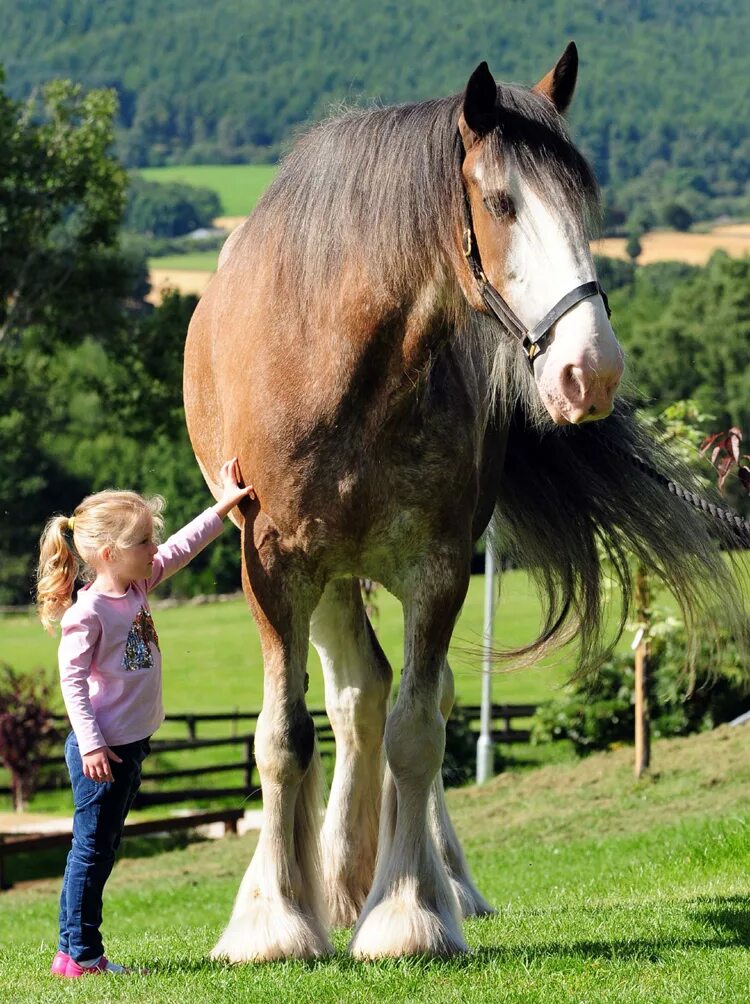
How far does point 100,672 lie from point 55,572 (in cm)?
38

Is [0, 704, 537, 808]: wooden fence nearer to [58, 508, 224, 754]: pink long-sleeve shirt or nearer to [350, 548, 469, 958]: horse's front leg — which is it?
[350, 548, 469, 958]: horse's front leg

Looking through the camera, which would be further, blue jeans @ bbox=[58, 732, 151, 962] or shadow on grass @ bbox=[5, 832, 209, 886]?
shadow on grass @ bbox=[5, 832, 209, 886]

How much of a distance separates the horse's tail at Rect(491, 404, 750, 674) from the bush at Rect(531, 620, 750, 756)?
429 inches

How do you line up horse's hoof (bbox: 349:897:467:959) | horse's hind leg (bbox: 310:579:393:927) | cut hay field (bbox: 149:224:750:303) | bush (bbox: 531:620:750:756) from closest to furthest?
horse's hoof (bbox: 349:897:467:959)
horse's hind leg (bbox: 310:579:393:927)
bush (bbox: 531:620:750:756)
cut hay field (bbox: 149:224:750:303)

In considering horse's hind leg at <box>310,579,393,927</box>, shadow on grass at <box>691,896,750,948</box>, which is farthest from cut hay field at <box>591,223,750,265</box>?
horse's hind leg at <box>310,579,393,927</box>

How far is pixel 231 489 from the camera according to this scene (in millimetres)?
4531

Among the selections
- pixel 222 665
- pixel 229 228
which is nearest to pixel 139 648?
pixel 222 665

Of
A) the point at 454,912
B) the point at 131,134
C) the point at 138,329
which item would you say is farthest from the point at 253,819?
the point at 131,134

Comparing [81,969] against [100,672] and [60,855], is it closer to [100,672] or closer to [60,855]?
[100,672]

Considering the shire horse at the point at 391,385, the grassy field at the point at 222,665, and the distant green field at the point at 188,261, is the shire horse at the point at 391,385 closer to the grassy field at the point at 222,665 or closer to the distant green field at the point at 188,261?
the grassy field at the point at 222,665

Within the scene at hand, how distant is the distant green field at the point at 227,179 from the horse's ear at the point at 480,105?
114048 mm

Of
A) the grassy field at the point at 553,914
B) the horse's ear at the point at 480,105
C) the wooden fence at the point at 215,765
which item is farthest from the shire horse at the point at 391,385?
the wooden fence at the point at 215,765

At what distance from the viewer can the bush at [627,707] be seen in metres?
17.4

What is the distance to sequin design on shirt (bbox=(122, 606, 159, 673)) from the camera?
4398 millimetres
